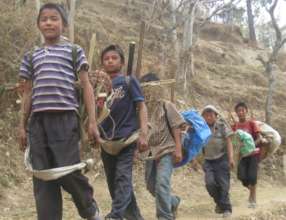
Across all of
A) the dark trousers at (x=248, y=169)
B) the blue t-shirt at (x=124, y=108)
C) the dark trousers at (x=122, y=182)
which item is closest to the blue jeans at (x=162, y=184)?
the dark trousers at (x=122, y=182)

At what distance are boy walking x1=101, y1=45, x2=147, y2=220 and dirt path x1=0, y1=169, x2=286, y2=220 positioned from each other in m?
1.68

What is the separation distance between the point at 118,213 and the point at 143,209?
3.28m

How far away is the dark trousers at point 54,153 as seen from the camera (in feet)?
13.0

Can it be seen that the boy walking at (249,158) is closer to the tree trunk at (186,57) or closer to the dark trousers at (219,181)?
the dark trousers at (219,181)

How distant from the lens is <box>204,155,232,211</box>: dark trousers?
7.36 m

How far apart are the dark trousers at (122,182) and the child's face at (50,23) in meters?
1.58

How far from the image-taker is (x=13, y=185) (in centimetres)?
751

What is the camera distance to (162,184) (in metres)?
5.75

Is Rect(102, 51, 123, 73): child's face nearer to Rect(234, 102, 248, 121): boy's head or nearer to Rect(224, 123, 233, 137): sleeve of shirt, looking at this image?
Rect(224, 123, 233, 137): sleeve of shirt

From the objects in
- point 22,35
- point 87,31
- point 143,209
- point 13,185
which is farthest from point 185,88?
point 13,185

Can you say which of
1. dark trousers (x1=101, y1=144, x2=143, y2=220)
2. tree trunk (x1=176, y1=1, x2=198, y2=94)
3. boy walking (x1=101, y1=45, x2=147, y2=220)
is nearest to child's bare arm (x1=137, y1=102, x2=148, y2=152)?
boy walking (x1=101, y1=45, x2=147, y2=220)

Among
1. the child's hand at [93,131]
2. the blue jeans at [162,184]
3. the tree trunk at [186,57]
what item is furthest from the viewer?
the tree trunk at [186,57]

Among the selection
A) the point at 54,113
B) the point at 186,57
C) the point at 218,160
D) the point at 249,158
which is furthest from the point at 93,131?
the point at 186,57

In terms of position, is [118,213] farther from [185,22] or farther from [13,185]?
[185,22]
